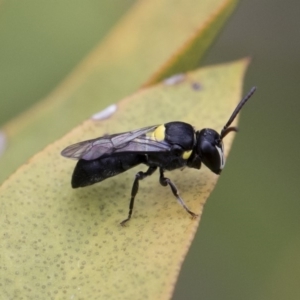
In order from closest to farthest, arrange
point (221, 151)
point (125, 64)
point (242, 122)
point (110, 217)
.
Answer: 1. point (110, 217)
2. point (221, 151)
3. point (125, 64)
4. point (242, 122)

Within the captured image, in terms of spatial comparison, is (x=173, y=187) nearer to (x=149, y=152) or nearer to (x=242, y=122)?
(x=149, y=152)

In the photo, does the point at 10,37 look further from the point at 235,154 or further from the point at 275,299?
the point at 275,299

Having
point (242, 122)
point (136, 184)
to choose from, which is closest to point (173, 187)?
point (136, 184)

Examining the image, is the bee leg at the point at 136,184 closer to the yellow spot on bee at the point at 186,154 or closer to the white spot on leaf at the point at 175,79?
the yellow spot on bee at the point at 186,154

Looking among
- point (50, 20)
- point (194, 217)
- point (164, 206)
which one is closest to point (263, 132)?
point (50, 20)

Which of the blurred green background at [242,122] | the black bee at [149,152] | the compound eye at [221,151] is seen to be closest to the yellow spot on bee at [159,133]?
the black bee at [149,152]

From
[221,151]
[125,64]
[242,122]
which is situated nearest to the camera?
[221,151]

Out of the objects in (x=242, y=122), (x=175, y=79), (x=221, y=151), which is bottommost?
(x=242, y=122)

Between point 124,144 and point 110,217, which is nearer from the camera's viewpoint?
point 110,217
